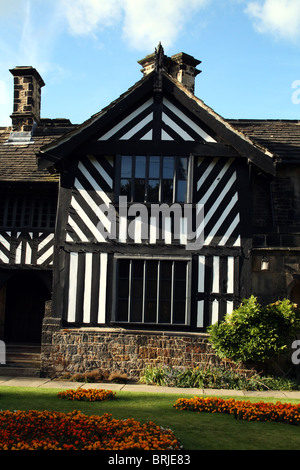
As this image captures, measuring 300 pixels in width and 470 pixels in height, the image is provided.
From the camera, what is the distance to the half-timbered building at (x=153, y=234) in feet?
45.4

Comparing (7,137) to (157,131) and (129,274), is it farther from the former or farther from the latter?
(129,274)

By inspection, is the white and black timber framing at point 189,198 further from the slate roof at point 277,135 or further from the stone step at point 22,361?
the stone step at point 22,361

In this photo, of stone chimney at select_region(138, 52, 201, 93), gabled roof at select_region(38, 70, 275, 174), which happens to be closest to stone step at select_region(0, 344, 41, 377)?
gabled roof at select_region(38, 70, 275, 174)

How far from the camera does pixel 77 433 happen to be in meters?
7.29

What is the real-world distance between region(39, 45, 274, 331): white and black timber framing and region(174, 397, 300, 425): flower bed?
4223mm

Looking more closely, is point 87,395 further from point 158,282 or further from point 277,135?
point 277,135

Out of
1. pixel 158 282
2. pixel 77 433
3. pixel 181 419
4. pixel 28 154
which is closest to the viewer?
pixel 77 433

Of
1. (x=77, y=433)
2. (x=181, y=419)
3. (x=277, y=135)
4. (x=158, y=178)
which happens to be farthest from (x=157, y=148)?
(x=77, y=433)

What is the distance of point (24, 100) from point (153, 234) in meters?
7.90

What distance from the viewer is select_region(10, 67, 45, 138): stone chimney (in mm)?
18219

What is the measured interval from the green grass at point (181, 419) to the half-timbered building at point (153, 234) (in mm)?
2519

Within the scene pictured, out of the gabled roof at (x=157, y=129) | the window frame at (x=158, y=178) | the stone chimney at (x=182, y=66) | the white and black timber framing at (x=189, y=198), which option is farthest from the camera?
the stone chimney at (x=182, y=66)

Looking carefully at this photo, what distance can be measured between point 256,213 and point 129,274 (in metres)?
4.58

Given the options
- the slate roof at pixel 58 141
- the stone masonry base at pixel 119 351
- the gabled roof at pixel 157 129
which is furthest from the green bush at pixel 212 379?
the slate roof at pixel 58 141
